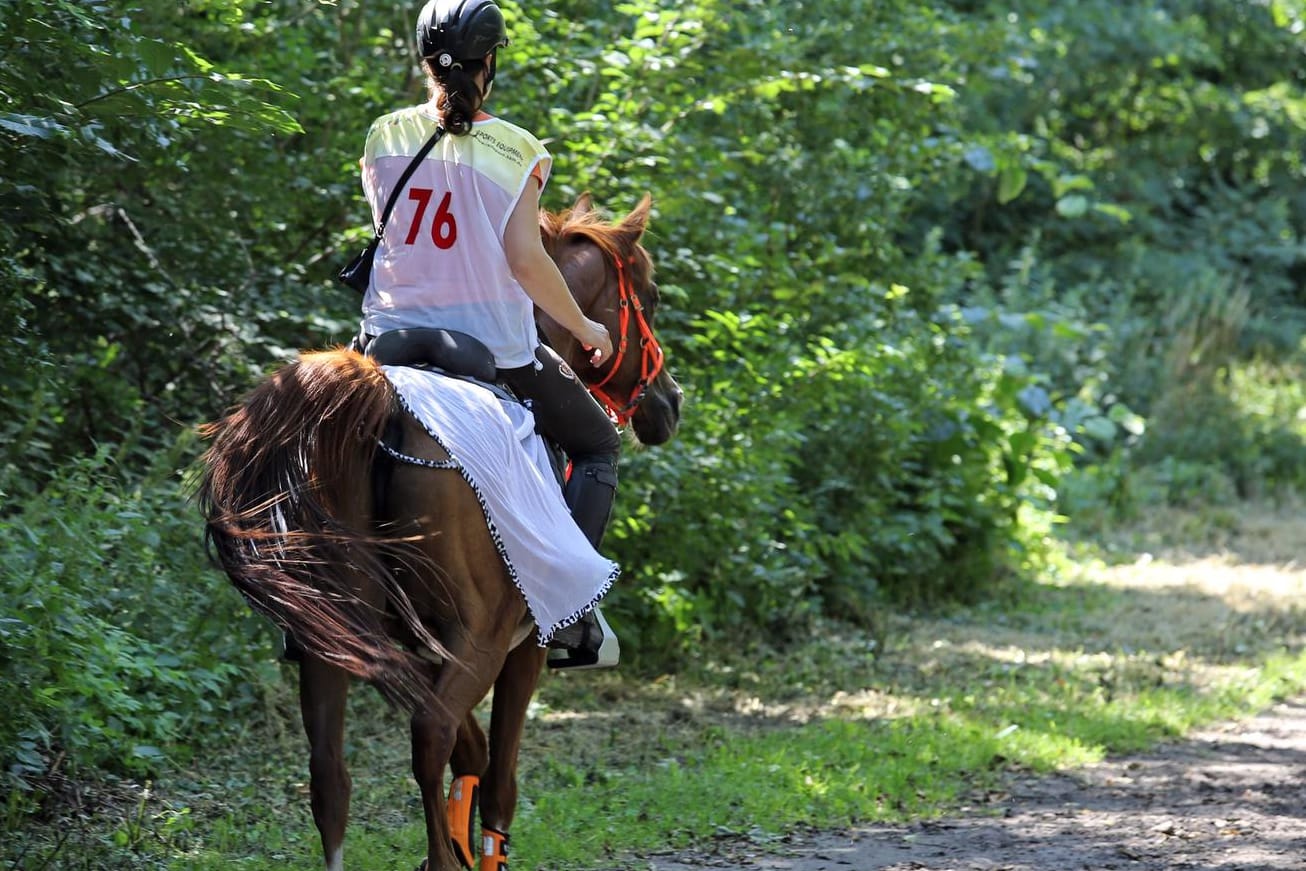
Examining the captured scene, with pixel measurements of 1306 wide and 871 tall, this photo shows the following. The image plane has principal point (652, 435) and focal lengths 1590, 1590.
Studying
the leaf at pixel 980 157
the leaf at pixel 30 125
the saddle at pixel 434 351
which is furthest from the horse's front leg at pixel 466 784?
the leaf at pixel 980 157

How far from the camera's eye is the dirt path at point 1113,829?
16.9ft

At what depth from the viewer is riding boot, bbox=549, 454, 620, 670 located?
15.0ft

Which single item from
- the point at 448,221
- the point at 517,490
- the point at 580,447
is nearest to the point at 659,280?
the point at 580,447

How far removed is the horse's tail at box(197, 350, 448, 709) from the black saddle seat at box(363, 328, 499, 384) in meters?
0.16

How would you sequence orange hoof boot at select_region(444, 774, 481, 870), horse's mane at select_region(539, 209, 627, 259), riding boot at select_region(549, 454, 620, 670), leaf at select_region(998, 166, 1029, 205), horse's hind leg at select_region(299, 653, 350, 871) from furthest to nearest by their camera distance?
leaf at select_region(998, 166, 1029, 205) < horse's mane at select_region(539, 209, 627, 259) < riding boot at select_region(549, 454, 620, 670) < orange hoof boot at select_region(444, 774, 481, 870) < horse's hind leg at select_region(299, 653, 350, 871)

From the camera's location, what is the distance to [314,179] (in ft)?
23.8

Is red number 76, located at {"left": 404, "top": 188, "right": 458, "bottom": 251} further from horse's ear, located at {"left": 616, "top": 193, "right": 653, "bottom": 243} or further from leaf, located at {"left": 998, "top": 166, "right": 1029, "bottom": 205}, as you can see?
leaf, located at {"left": 998, "top": 166, "right": 1029, "bottom": 205}

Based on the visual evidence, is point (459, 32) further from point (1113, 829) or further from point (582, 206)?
point (1113, 829)

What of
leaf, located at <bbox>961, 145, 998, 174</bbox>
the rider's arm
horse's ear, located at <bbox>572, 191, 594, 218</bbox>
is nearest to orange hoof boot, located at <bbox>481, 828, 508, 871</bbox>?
the rider's arm

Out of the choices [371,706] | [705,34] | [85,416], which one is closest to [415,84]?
[705,34]

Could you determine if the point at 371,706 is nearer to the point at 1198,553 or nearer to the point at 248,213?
the point at 248,213

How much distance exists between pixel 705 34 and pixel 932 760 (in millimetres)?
3392

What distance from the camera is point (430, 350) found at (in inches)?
165

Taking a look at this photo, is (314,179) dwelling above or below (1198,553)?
above
